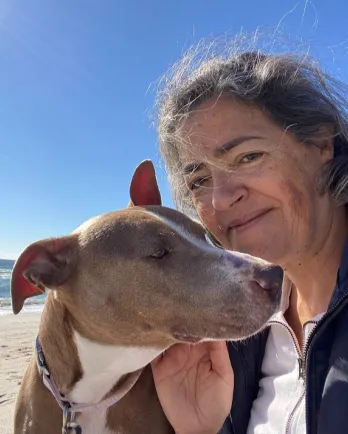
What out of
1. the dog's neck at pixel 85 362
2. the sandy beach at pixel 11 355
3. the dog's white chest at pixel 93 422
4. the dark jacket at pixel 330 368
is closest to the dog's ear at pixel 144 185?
the dog's neck at pixel 85 362

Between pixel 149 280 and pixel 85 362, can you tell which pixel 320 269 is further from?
pixel 85 362

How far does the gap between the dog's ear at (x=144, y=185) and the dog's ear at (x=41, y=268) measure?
2.61 feet

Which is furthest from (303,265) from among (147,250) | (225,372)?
(147,250)

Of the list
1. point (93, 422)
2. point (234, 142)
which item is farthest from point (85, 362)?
point (234, 142)

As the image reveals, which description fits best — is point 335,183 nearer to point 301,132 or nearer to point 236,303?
point 301,132

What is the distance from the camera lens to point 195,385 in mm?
3039

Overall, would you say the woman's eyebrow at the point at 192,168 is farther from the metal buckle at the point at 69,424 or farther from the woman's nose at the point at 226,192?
the metal buckle at the point at 69,424

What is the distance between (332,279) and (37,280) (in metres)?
1.84

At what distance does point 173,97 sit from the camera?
11.5 feet

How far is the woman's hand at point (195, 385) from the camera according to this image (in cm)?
293

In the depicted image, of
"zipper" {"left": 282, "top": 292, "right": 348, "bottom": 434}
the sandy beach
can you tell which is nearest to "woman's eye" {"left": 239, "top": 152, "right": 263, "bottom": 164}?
"zipper" {"left": 282, "top": 292, "right": 348, "bottom": 434}

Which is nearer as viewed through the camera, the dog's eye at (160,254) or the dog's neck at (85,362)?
the dog's eye at (160,254)

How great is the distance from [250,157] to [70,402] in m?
1.91

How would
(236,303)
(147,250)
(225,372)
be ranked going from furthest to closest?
(225,372), (147,250), (236,303)
